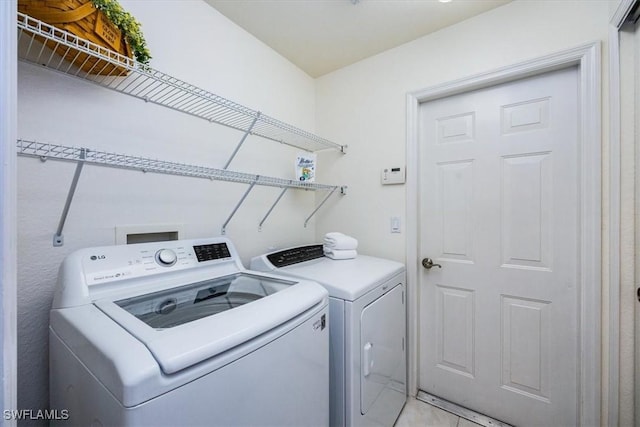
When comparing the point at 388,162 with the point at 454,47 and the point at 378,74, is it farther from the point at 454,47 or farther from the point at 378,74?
the point at 454,47

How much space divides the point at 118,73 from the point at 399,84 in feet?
6.06

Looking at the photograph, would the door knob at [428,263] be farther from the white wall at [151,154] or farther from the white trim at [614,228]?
the white wall at [151,154]

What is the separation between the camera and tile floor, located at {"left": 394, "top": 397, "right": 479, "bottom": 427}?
179 cm

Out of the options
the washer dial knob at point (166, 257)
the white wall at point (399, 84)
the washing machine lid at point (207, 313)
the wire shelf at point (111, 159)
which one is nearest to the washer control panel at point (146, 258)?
the washer dial knob at point (166, 257)

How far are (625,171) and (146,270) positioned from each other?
2348 mm

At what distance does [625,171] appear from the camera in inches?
52.8

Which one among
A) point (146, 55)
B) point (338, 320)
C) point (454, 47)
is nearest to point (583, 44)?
point (454, 47)

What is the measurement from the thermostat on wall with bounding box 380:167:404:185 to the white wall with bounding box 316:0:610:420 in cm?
4

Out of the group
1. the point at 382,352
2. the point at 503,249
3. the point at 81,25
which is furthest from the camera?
the point at 503,249

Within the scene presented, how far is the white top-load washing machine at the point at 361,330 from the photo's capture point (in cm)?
130

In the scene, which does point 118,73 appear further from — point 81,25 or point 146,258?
point 146,258

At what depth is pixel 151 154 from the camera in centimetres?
143

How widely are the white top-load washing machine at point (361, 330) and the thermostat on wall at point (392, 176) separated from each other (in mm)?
644

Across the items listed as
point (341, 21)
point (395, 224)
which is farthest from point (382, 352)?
point (341, 21)
